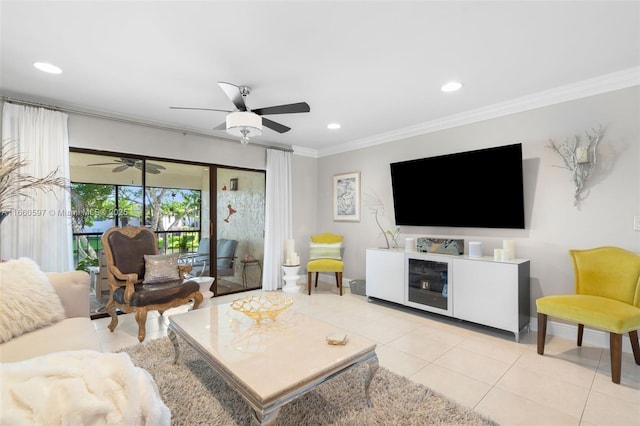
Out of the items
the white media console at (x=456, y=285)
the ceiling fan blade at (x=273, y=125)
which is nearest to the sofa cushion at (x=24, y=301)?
the ceiling fan blade at (x=273, y=125)

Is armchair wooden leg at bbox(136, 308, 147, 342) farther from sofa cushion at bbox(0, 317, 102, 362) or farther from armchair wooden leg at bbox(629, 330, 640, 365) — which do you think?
armchair wooden leg at bbox(629, 330, 640, 365)

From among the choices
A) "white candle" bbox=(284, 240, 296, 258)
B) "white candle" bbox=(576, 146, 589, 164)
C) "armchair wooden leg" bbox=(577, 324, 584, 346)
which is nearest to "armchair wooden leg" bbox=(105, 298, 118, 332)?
"white candle" bbox=(284, 240, 296, 258)

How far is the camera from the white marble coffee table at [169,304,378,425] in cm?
141

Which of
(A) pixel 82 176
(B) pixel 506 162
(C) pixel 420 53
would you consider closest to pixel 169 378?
(A) pixel 82 176

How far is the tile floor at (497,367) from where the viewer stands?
1.89 metres

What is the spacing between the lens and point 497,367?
241cm

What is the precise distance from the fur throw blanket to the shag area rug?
47.0 inches

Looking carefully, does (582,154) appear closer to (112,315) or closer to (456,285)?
(456,285)

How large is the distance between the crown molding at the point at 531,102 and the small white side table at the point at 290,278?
2.43 meters

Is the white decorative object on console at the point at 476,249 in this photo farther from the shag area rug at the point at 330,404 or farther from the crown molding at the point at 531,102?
the shag area rug at the point at 330,404

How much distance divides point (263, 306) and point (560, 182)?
309cm

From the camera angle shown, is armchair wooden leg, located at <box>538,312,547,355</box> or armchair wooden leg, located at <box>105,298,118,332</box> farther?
armchair wooden leg, located at <box>105,298,118,332</box>

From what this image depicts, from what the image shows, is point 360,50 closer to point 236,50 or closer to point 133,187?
point 236,50

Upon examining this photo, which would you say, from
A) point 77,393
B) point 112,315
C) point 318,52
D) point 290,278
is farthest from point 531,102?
point 112,315
